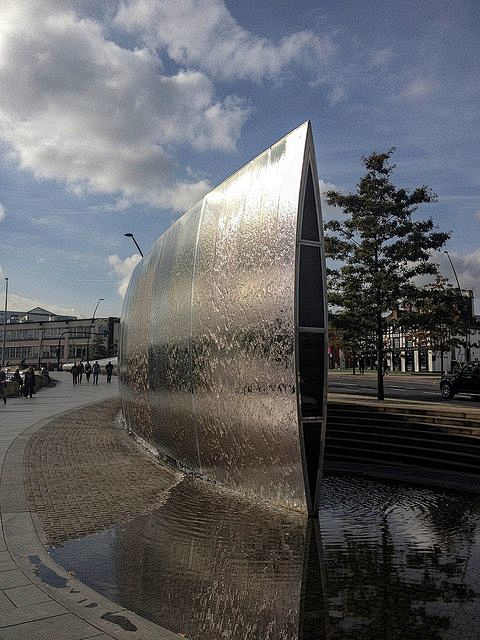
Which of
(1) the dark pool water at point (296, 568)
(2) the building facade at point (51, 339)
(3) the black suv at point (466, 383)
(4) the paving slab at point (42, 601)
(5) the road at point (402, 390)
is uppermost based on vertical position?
(2) the building facade at point (51, 339)

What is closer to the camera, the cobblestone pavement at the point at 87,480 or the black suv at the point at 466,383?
→ the cobblestone pavement at the point at 87,480

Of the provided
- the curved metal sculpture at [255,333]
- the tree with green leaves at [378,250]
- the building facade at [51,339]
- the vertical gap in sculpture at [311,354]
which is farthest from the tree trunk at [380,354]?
the building facade at [51,339]

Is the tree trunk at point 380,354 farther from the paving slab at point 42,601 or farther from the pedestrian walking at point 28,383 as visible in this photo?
the pedestrian walking at point 28,383

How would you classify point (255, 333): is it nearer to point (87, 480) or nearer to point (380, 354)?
point (87, 480)

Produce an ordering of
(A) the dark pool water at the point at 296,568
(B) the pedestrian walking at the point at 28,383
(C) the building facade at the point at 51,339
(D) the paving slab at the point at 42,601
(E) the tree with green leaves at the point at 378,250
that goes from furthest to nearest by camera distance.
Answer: (C) the building facade at the point at 51,339 → (B) the pedestrian walking at the point at 28,383 → (E) the tree with green leaves at the point at 378,250 → (A) the dark pool water at the point at 296,568 → (D) the paving slab at the point at 42,601

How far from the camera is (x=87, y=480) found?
29.3 feet

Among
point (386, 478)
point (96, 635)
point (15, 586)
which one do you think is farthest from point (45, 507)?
point (386, 478)

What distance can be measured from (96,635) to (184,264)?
703 cm

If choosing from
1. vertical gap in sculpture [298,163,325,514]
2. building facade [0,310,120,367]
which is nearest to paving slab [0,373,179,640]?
vertical gap in sculpture [298,163,325,514]

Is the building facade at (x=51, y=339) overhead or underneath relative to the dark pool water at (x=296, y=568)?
overhead

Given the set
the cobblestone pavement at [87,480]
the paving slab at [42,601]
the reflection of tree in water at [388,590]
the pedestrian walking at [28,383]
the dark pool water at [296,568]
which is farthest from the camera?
the pedestrian walking at [28,383]

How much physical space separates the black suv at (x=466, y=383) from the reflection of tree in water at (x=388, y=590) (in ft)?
55.1

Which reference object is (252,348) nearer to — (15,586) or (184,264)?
(184,264)

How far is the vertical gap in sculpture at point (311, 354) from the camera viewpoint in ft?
22.4
